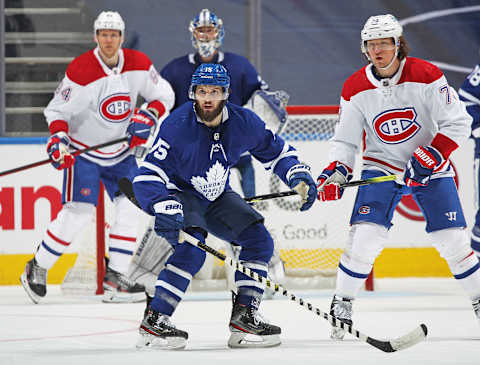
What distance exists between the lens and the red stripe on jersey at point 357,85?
371 cm

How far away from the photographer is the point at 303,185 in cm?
343

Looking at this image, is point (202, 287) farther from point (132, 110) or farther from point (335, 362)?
point (335, 362)

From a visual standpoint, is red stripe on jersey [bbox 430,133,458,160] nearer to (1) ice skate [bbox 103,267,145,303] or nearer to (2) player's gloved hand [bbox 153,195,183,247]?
(2) player's gloved hand [bbox 153,195,183,247]

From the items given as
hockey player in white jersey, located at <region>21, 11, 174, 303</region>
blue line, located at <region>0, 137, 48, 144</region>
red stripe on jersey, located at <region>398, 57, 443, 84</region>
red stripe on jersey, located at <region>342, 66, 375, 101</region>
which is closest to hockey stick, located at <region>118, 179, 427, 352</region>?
red stripe on jersey, located at <region>342, 66, 375, 101</region>

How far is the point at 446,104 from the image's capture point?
3.61 m

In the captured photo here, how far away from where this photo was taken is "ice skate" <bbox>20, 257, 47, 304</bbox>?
4.99m

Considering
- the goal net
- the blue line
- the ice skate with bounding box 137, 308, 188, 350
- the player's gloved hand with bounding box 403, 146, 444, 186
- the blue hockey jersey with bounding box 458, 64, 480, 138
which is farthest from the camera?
the blue line

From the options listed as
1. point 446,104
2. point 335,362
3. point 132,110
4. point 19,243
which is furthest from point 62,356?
point 19,243

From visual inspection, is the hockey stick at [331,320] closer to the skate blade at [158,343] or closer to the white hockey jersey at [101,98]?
the skate blade at [158,343]

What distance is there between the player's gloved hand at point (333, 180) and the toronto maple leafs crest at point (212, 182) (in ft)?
1.34

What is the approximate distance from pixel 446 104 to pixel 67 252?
3015mm

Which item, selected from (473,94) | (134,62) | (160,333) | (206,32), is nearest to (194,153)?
(160,333)

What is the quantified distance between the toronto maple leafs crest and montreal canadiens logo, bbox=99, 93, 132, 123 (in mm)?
1884

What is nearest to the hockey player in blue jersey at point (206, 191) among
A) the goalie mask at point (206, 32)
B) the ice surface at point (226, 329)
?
the ice surface at point (226, 329)
